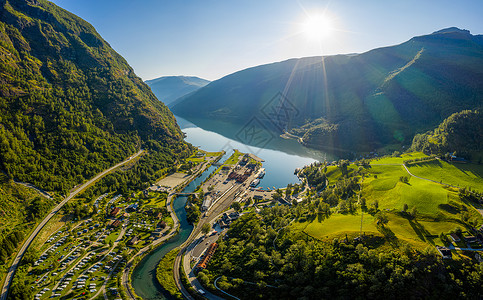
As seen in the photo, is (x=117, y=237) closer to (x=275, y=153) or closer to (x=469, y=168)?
(x=275, y=153)

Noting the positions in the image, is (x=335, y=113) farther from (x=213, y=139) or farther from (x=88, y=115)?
(x=88, y=115)

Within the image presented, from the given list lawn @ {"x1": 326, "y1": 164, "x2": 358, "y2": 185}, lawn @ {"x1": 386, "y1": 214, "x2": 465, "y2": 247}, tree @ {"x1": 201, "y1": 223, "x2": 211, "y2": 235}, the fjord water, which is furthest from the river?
lawn @ {"x1": 386, "y1": 214, "x2": 465, "y2": 247}

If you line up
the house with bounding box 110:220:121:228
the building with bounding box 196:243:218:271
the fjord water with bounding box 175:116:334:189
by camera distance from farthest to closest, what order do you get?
the fjord water with bounding box 175:116:334:189 → the house with bounding box 110:220:121:228 → the building with bounding box 196:243:218:271

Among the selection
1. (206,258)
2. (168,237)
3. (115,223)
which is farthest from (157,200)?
(206,258)

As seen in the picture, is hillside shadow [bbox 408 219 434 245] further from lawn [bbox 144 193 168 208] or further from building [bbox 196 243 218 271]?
lawn [bbox 144 193 168 208]

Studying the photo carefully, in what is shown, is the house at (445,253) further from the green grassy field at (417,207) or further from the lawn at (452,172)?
the lawn at (452,172)

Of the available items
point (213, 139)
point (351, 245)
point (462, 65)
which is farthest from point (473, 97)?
point (213, 139)

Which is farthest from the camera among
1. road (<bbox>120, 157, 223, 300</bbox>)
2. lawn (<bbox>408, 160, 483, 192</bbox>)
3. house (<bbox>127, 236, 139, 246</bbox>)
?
lawn (<bbox>408, 160, 483, 192</bbox>)
